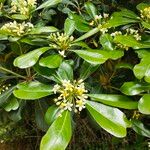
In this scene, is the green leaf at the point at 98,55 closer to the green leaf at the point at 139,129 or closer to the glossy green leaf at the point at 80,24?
the glossy green leaf at the point at 80,24

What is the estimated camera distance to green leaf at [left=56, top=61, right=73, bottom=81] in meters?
0.97

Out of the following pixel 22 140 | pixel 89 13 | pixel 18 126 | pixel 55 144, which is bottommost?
pixel 22 140

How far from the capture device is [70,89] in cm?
89

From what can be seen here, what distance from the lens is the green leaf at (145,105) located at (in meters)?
0.84

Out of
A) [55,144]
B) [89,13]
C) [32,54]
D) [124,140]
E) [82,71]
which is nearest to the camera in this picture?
[55,144]

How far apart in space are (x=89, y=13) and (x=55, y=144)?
0.56 meters

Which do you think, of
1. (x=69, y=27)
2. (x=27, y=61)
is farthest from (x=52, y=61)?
(x=69, y=27)

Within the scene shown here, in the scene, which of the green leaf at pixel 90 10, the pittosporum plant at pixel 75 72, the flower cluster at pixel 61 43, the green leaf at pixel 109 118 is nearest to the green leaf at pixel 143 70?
the pittosporum plant at pixel 75 72

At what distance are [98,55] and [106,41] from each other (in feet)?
0.38

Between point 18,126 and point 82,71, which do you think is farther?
point 18,126

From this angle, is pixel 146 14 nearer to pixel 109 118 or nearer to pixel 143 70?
pixel 143 70

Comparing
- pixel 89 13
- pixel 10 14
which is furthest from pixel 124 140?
pixel 10 14

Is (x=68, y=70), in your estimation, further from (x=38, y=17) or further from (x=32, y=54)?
(x=38, y=17)

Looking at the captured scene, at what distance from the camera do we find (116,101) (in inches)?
36.4
